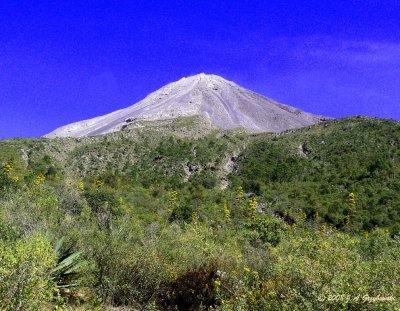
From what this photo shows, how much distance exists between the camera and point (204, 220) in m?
26.0

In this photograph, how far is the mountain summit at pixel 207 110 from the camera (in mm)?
87188

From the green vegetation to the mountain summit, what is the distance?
84.9ft

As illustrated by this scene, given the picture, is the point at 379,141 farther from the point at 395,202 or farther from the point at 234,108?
the point at 234,108

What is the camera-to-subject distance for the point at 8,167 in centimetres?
3066

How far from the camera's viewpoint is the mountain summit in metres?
87.2

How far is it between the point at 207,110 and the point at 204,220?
66728 mm

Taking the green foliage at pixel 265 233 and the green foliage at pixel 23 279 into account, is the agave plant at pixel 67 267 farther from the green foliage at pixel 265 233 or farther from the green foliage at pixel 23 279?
the green foliage at pixel 265 233

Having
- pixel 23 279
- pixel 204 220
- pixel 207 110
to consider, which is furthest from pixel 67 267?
pixel 207 110

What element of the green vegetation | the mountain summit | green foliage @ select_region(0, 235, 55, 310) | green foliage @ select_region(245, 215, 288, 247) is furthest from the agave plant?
the mountain summit

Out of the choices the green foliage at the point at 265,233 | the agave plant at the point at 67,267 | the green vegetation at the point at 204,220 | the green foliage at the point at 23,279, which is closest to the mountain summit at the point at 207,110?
the green vegetation at the point at 204,220

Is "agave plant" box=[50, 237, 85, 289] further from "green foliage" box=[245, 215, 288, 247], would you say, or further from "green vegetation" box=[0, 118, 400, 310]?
"green foliage" box=[245, 215, 288, 247]

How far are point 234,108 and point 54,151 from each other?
192 feet

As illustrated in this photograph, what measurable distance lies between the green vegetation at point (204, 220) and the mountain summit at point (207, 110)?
2589 centimetres

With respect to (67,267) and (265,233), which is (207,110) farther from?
(67,267)
